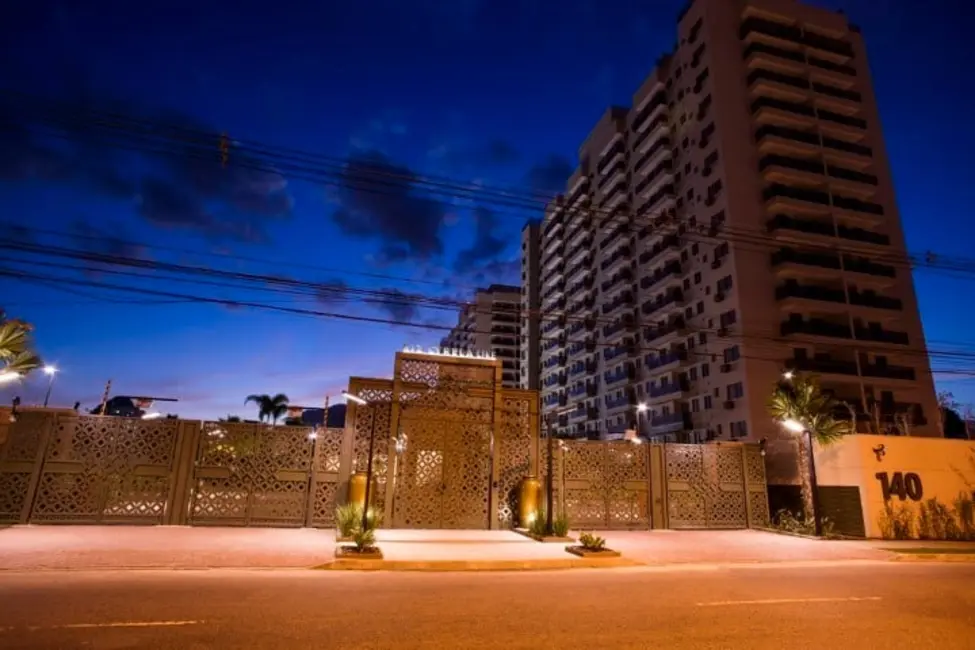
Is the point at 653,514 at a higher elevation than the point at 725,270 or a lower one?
lower

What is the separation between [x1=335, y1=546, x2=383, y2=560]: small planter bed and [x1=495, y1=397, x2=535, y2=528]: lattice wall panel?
20.8 ft

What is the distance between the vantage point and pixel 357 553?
10.6 m

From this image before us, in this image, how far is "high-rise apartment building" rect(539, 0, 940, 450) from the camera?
157 ft

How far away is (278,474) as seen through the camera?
15.5 metres

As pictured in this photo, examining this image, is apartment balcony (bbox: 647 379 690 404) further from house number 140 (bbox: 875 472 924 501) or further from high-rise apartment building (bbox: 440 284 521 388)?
high-rise apartment building (bbox: 440 284 521 388)

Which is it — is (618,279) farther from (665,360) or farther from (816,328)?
(816,328)

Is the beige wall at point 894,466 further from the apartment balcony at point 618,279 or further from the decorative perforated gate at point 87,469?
the apartment balcony at point 618,279

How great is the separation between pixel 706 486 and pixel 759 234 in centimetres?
3258

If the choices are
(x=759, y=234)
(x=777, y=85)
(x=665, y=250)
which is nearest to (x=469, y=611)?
(x=759, y=234)

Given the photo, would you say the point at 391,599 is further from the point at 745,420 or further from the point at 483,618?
the point at 745,420

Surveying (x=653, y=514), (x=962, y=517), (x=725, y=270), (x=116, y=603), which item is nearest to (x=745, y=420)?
(x=725, y=270)

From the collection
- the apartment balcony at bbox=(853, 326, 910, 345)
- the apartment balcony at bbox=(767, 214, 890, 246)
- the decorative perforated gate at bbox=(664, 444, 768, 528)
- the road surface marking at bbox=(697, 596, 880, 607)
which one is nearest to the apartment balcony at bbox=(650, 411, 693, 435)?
the apartment balcony at bbox=(853, 326, 910, 345)

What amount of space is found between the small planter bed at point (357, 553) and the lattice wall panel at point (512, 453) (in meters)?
6.33

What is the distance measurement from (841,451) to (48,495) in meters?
23.4
